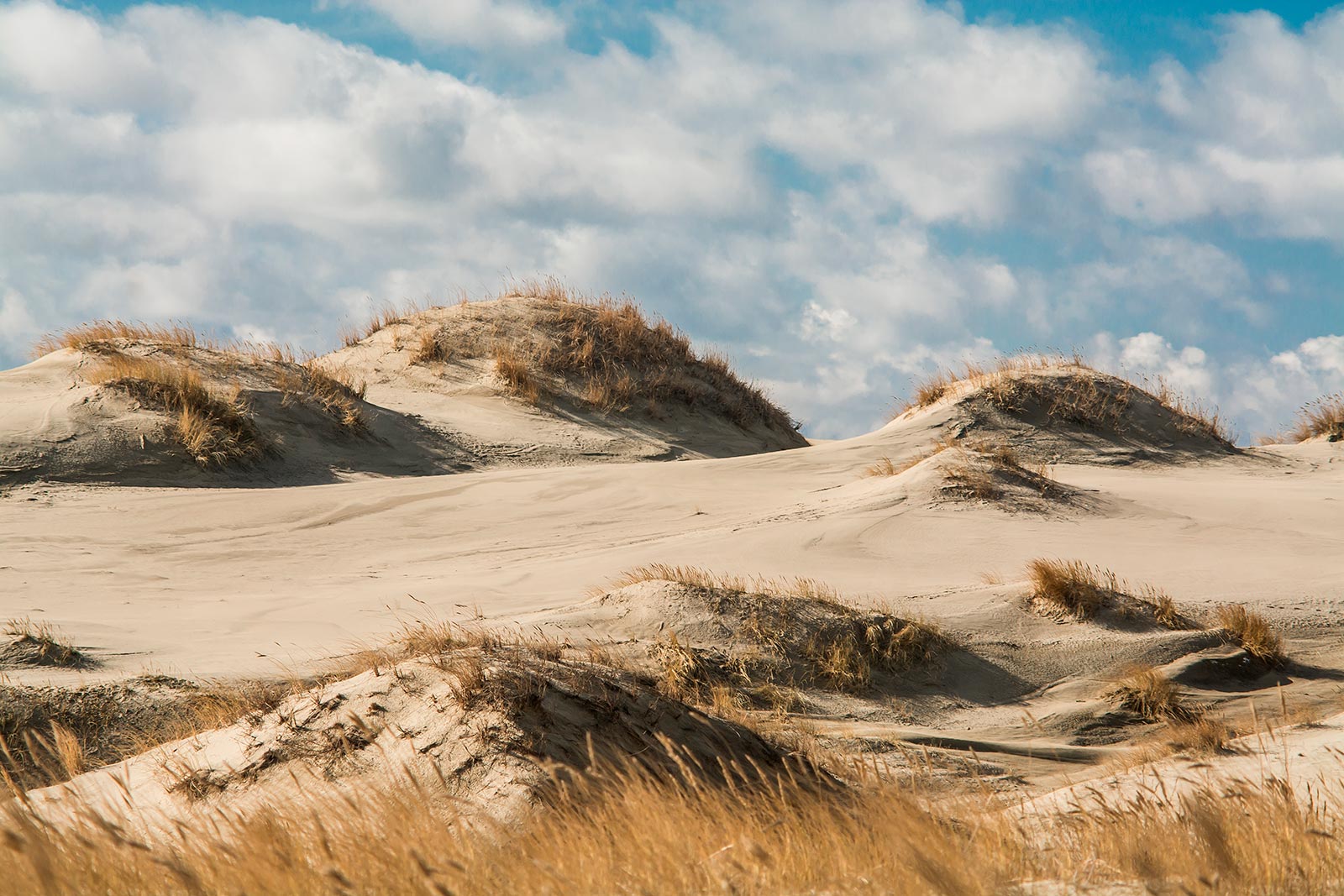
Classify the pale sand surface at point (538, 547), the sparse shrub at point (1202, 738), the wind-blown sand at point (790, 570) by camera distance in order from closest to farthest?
the sparse shrub at point (1202, 738) → the wind-blown sand at point (790, 570) → the pale sand surface at point (538, 547)

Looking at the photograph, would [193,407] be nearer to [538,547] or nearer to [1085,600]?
[538,547]

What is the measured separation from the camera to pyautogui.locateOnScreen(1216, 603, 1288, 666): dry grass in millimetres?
7434

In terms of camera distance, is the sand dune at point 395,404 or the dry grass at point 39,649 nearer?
the dry grass at point 39,649

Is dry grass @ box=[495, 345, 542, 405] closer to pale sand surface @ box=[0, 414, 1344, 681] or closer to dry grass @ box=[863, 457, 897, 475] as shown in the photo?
pale sand surface @ box=[0, 414, 1344, 681]

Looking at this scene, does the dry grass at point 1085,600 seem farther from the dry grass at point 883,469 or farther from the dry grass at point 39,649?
the dry grass at point 39,649

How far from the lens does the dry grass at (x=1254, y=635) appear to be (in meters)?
7.43

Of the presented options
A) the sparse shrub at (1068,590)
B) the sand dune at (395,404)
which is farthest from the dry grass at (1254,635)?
the sand dune at (395,404)

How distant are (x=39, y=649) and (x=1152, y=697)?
6852 mm

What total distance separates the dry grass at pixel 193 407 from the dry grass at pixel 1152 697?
9.80 meters

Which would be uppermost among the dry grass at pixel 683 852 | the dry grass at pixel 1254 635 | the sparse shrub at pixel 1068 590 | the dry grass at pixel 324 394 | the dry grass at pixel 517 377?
the dry grass at pixel 517 377

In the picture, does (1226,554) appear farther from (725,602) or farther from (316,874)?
(316,874)

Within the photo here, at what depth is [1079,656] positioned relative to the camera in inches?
291

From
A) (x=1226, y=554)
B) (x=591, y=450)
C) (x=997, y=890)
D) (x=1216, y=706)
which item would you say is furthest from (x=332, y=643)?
(x=591, y=450)

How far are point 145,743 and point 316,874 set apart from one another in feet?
10.8
